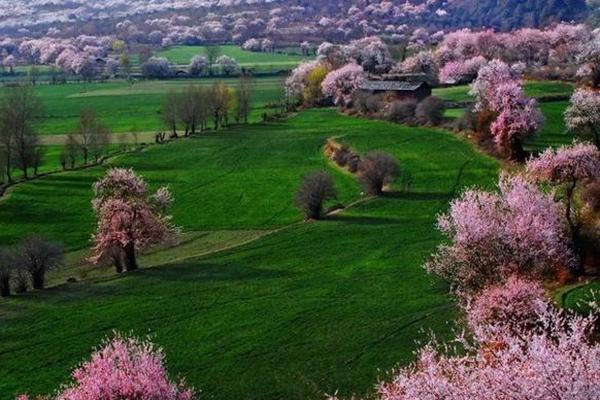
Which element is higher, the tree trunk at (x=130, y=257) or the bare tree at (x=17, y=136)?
the bare tree at (x=17, y=136)

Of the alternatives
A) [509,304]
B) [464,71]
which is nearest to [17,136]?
[509,304]

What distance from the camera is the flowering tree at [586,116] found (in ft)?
207

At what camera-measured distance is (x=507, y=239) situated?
3397 centimetres

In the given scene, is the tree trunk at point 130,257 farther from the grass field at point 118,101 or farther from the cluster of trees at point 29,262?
the grass field at point 118,101

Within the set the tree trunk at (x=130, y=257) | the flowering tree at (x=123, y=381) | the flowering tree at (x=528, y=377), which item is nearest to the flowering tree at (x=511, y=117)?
the tree trunk at (x=130, y=257)

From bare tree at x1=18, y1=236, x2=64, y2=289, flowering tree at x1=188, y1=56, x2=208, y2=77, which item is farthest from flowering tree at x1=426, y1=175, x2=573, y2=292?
flowering tree at x1=188, y1=56, x2=208, y2=77

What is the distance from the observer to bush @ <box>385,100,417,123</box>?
307ft

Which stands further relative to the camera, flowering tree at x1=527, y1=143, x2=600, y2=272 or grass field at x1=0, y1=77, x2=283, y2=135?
grass field at x1=0, y1=77, x2=283, y2=135

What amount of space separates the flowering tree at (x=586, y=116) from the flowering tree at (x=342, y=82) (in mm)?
48711

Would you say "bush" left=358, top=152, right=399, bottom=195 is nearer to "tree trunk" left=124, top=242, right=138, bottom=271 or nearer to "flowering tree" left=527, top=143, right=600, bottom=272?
"tree trunk" left=124, top=242, right=138, bottom=271

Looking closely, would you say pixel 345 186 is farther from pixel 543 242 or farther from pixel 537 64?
pixel 537 64

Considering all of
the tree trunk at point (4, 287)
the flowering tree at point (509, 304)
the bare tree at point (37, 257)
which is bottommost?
the tree trunk at point (4, 287)

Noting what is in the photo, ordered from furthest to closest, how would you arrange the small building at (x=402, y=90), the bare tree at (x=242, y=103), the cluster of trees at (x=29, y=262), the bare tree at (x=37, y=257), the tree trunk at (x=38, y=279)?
1. the bare tree at (x=242, y=103)
2. the small building at (x=402, y=90)
3. the tree trunk at (x=38, y=279)
4. the bare tree at (x=37, y=257)
5. the cluster of trees at (x=29, y=262)

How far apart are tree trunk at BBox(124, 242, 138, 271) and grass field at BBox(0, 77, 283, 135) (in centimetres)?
5924
